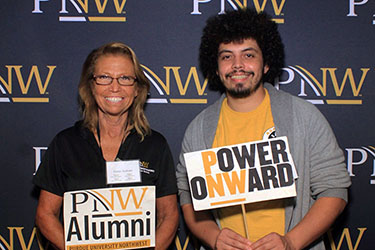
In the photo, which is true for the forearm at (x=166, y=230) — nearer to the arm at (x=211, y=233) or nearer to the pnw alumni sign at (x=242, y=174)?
the arm at (x=211, y=233)

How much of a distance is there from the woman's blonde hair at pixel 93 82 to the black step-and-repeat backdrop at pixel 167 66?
34 centimetres

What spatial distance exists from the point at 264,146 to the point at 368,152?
1.01 m

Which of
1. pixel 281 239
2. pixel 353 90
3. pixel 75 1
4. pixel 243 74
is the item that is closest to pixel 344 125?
pixel 353 90

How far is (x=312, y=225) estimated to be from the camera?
1.39 metres

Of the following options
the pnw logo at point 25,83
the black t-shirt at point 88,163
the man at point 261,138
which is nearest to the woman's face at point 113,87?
the black t-shirt at point 88,163

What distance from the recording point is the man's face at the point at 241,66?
150 centimetres

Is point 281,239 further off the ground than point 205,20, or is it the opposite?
point 205,20

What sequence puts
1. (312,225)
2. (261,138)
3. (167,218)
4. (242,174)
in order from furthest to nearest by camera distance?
(167,218), (261,138), (312,225), (242,174)

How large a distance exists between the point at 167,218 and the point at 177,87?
74cm

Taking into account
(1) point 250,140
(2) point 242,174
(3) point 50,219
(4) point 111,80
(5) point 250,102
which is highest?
(4) point 111,80

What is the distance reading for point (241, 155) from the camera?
1298 mm

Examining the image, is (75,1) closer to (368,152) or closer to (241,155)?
(241,155)

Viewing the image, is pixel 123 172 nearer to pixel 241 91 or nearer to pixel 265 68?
pixel 241 91

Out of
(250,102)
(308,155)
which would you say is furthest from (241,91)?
(308,155)
